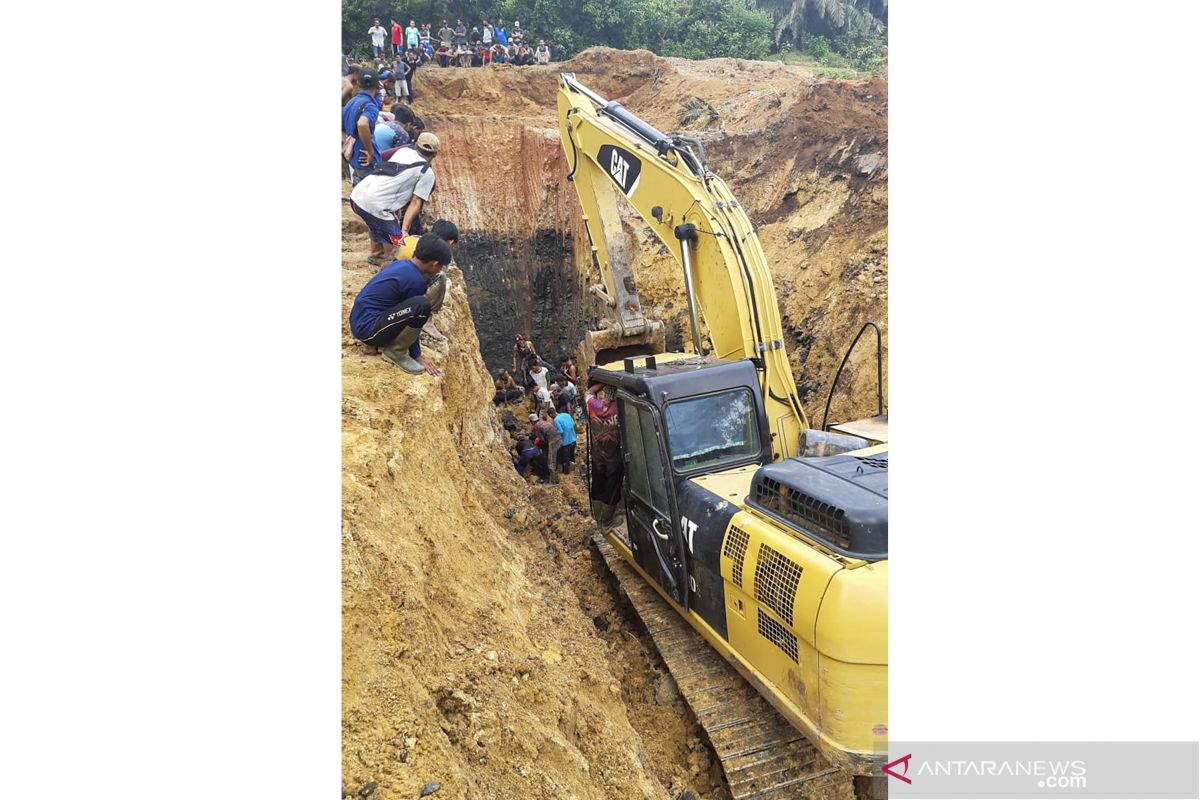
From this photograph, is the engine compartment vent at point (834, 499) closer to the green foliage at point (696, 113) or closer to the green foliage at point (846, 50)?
the green foliage at point (696, 113)

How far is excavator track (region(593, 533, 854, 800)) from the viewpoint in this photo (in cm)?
458

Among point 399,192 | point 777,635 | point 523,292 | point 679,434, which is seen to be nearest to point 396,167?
point 399,192

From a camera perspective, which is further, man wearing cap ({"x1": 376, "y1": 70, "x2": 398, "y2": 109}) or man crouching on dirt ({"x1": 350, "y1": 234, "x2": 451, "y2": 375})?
man wearing cap ({"x1": 376, "y1": 70, "x2": 398, "y2": 109})

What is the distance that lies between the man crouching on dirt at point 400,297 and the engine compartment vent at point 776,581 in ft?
9.79

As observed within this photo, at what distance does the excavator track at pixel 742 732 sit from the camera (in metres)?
4.58

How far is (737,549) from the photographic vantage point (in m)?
4.54

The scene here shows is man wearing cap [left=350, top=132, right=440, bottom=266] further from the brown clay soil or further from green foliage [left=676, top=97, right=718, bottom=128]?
green foliage [left=676, top=97, right=718, bottom=128]

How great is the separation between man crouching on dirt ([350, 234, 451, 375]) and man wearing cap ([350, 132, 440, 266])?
5.46ft

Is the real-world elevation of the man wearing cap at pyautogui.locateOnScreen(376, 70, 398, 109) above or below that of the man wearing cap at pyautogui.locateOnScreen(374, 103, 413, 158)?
above

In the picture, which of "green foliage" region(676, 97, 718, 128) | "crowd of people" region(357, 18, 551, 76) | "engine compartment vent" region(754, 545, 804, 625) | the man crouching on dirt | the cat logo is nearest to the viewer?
"engine compartment vent" region(754, 545, 804, 625)

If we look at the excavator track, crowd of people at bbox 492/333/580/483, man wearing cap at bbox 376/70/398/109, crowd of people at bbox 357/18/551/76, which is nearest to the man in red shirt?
crowd of people at bbox 357/18/551/76

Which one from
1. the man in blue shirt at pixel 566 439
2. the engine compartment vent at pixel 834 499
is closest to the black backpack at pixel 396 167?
the man in blue shirt at pixel 566 439

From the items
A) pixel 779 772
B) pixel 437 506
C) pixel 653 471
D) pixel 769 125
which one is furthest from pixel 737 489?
pixel 769 125

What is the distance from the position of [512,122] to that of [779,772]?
14.1 m
